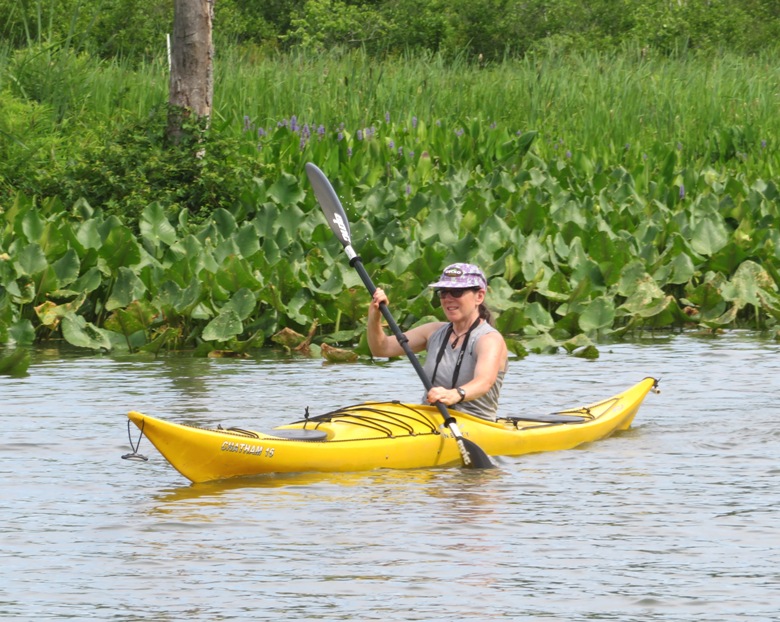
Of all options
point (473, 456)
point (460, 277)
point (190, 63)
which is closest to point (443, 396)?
point (473, 456)

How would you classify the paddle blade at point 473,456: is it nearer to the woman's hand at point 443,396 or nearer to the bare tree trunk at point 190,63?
the woman's hand at point 443,396

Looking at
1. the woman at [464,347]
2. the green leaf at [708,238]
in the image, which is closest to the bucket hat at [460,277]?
the woman at [464,347]

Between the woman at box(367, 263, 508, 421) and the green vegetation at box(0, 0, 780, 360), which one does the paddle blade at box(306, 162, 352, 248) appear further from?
the woman at box(367, 263, 508, 421)

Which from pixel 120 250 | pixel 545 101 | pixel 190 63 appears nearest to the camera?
pixel 120 250

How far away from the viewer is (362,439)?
7.64 m

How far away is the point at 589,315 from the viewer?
1129 centimetres

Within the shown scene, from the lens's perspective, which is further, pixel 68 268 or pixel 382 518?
pixel 68 268

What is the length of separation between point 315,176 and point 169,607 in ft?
17.3

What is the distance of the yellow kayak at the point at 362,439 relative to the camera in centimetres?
722

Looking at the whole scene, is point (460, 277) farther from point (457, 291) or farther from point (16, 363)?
point (16, 363)

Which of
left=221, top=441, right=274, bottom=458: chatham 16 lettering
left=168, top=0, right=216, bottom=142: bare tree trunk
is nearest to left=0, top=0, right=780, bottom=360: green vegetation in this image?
left=168, top=0, right=216, bottom=142: bare tree trunk

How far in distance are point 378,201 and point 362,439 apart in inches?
230

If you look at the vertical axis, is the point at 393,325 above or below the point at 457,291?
below

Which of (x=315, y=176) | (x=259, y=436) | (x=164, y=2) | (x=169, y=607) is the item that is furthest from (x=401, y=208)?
(x=164, y=2)
